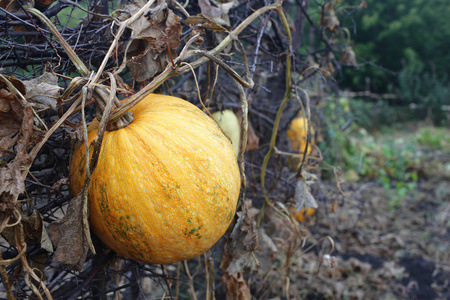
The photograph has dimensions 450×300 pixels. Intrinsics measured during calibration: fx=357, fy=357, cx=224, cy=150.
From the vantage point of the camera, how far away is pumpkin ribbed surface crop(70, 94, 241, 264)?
116 centimetres

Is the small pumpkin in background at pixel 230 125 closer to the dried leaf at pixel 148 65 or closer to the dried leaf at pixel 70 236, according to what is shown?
the dried leaf at pixel 148 65

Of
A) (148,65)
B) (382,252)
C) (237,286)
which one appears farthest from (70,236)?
(382,252)

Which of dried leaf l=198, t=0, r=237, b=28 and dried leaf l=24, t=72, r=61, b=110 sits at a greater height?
dried leaf l=198, t=0, r=237, b=28

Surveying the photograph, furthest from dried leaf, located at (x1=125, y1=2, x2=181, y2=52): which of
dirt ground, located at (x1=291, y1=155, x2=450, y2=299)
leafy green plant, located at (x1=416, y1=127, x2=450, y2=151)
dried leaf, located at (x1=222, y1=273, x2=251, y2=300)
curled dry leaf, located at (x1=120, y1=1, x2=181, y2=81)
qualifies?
leafy green plant, located at (x1=416, y1=127, x2=450, y2=151)

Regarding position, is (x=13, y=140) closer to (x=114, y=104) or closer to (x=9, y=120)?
(x=9, y=120)

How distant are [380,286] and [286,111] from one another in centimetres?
176

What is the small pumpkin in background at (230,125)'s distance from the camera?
247cm

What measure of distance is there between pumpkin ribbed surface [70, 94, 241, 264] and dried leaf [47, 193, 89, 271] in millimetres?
85

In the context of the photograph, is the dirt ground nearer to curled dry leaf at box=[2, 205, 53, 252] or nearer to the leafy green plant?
curled dry leaf at box=[2, 205, 53, 252]

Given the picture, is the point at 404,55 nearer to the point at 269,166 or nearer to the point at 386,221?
the point at 386,221

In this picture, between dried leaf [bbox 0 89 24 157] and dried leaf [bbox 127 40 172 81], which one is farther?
dried leaf [bbox 127 40 172 81]

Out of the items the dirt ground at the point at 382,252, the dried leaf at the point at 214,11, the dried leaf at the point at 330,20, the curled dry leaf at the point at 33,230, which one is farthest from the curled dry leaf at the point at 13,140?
the dried leaf at the point at 330,20

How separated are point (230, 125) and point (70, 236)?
5.23ft

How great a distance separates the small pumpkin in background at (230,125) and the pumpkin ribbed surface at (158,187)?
3.90 feet
